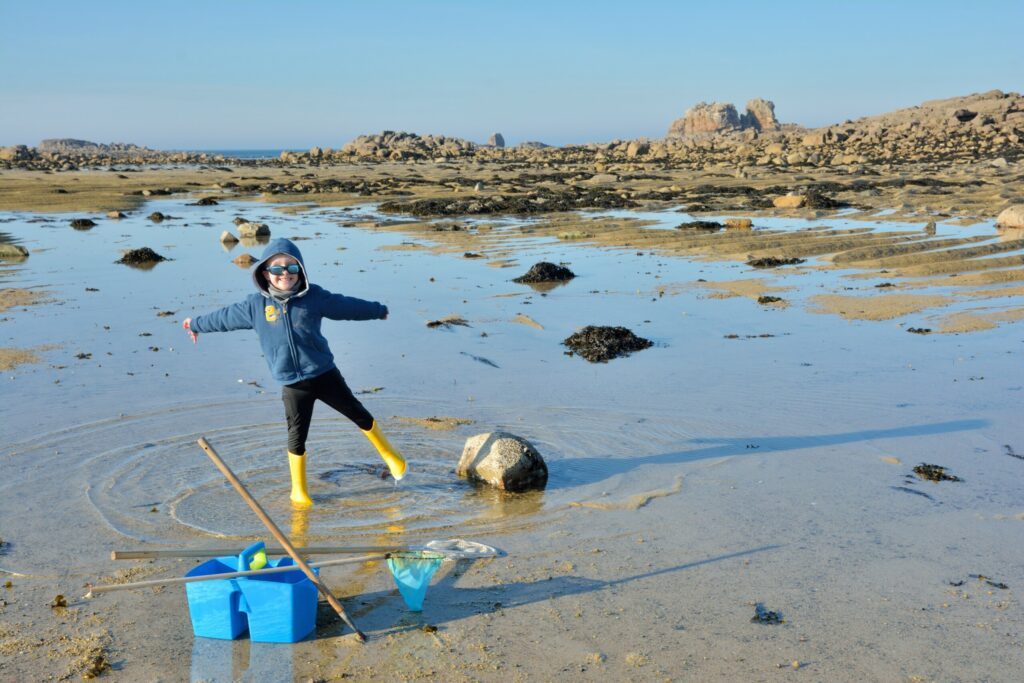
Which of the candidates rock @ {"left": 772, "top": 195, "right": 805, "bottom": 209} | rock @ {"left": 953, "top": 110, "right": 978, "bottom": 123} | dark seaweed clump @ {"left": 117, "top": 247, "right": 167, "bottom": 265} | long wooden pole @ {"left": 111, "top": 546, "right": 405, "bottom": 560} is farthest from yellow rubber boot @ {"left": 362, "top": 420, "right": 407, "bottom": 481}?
rock @ {"left": 953, "top": 110, "right": 978, "bottom": 123}

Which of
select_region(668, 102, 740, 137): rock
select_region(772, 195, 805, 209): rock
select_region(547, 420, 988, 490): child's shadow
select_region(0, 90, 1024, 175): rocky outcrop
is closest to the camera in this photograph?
select_region(547, 420, 988, 490): child's shadow

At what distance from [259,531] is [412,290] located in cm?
835

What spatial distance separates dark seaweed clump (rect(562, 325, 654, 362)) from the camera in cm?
980

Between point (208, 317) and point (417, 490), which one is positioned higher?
point (208, 317)

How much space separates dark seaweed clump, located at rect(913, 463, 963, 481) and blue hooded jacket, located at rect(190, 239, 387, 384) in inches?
144

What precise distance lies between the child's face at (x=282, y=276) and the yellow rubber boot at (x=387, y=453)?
1.07 metres

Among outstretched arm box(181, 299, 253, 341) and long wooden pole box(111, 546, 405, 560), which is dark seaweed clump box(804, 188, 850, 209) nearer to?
outstretched arm box(181, 299, 253, 341)

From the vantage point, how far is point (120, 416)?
25.2 ft

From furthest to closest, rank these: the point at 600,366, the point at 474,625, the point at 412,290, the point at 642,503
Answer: the point at 412,290, the point at 600,366, the point at 642,503, the point at 474,625

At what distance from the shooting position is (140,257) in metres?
16.8

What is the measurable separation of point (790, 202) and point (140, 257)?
52.6ft

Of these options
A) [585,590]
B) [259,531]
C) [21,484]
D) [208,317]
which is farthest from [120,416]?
[585,590]

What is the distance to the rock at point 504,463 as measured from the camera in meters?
6.14

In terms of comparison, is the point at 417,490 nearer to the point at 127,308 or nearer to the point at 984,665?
the point at 984,665
